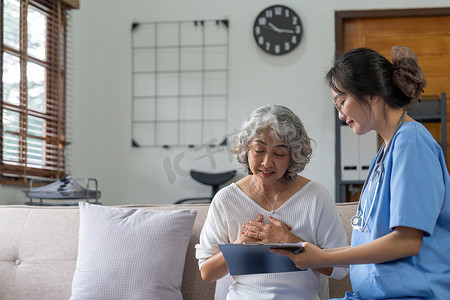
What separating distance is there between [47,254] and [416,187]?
156 cm

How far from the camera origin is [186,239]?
7.55 feet

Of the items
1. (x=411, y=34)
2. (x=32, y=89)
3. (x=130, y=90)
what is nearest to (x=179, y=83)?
(x=130, y=90)

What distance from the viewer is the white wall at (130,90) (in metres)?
5.11

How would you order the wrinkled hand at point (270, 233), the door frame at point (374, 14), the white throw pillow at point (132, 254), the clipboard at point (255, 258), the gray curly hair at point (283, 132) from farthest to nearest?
the door frame at point (374, 14) → the white throw pillow at point (132, 254) → the gray curly hair at point (283, 132) → the wrinkled hand at point (270, 233) → the clipboard at point (255, 258)

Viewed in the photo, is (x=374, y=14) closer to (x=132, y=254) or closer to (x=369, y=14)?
(x=369, y=14)

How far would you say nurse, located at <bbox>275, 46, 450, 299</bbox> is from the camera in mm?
1360

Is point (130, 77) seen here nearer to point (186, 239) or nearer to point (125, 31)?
point (125, 31)

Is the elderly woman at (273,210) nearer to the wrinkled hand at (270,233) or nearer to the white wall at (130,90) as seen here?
the wrinkled hand at (270,233)

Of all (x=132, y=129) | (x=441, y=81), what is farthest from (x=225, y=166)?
(x=441, y=81)

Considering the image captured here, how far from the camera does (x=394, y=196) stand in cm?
138

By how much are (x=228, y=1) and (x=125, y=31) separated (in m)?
0.92

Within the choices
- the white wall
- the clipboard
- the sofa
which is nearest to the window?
the white wall

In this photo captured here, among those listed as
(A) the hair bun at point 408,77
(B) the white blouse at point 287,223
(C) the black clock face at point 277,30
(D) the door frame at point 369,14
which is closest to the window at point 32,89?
(C) the black clock face at point 277,30

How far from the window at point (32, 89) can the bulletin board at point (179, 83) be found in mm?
755
